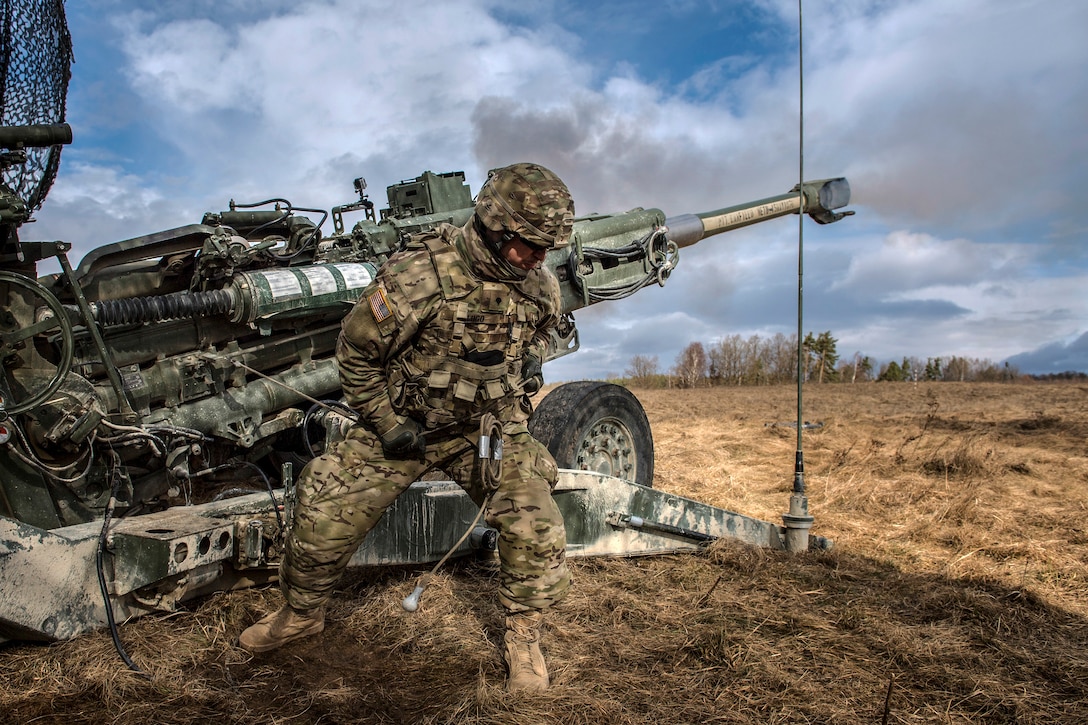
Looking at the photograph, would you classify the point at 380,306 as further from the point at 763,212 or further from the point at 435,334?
the point at 763,212

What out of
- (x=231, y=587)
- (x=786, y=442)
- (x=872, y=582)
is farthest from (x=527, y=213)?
(x=786, y=442)

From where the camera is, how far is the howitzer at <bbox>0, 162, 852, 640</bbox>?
3326 millimetres

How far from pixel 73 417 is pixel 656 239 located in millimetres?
4548

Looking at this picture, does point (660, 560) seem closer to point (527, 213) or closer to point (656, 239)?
point (527, 213)

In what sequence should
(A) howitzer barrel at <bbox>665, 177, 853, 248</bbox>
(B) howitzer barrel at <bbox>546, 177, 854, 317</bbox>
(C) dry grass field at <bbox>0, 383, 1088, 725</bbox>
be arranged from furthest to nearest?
(A) howitzer barrel at <bbox>665, 177, 853, 248</bbox> → (B) howitzer barrel at <bbox>546, 177, 854, 317</bbox> → (C) dry grass field at <bbox>0, 383, 1088, 725</bbox>

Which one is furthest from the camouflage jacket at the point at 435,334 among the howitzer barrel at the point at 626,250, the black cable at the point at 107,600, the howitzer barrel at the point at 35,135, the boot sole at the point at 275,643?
the howitzer barrel at the point at 626,250

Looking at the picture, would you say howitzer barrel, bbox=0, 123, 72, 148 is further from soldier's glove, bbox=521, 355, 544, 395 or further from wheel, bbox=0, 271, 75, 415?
soldier's glove, bbox=521, 355, 544, 395

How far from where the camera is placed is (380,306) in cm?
314

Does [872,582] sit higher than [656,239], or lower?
lower

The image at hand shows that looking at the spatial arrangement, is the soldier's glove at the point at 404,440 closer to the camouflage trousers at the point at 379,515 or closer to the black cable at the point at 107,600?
the camouflage trousers at the point at 379,515

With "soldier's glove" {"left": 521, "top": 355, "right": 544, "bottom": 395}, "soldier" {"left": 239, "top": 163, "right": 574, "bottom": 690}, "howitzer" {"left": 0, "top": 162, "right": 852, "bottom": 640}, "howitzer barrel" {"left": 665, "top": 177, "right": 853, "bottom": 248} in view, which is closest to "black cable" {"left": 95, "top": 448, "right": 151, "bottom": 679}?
"howitzer" {"left": 0, "top": 162, "right": 852, "bottom": 640}

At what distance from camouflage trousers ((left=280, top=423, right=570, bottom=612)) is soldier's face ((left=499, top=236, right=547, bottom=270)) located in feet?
2.24

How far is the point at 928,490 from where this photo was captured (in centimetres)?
693

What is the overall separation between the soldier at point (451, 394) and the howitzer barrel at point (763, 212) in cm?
409
